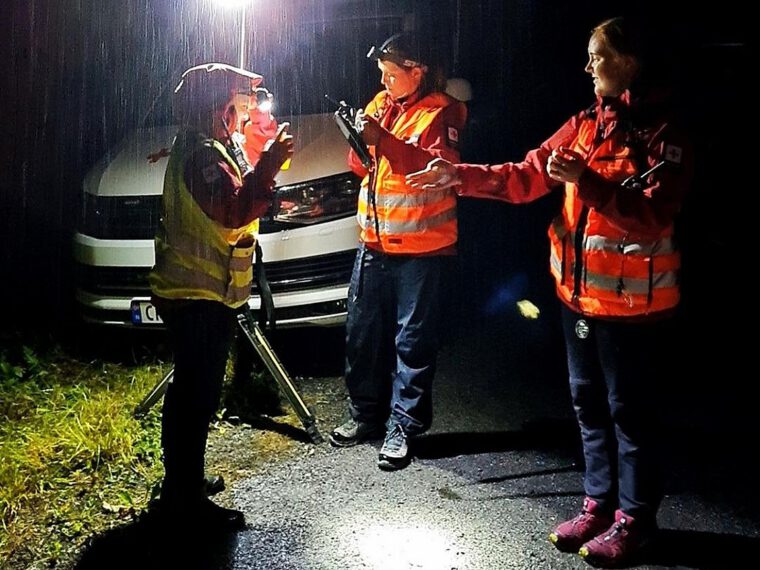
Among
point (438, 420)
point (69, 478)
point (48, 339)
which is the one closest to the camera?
point (69, 478)

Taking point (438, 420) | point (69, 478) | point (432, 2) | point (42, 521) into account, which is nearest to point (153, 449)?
point (69, 478)

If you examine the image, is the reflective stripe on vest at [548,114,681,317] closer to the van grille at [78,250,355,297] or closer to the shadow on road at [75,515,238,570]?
the shadow on road at [75,515,238,570]

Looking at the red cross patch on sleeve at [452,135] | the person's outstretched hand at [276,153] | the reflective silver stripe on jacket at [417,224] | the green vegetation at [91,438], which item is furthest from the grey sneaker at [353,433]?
the person's outstretched hand at [276,153]

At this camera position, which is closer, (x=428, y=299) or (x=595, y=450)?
(x=595, y=450)

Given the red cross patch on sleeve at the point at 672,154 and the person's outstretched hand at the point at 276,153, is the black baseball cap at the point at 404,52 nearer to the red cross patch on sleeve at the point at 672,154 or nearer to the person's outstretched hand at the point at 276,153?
the person's outstretched hand at the point at 276,153

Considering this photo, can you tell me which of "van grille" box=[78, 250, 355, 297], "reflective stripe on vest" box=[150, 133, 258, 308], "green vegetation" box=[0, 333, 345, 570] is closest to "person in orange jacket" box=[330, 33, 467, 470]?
"green vegetation" box=[0, 333, 345, 570]

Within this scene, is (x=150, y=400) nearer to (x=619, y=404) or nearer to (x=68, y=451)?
(x=68, y=451)

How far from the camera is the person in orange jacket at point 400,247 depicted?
139 inches

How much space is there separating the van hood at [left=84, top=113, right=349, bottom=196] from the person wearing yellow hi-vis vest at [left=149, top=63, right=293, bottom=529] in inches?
55.4

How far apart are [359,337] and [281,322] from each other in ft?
2.64

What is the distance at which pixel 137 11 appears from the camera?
823cm

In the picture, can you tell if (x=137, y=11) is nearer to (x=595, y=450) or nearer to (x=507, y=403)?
(x=507, y=403)

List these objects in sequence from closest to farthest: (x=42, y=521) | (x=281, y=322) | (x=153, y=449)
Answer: (x=42, y=521) < (x=153, y=449) < (x=281, y=322)

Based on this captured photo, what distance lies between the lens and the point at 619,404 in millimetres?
2805
